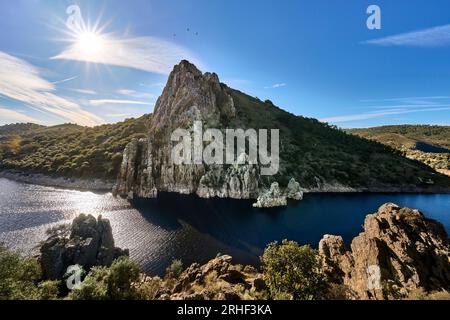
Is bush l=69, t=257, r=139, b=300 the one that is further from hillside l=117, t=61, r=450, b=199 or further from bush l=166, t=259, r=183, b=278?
hillside l=117, t=61, r=450, b=199

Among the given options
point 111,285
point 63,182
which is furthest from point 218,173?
point 111,285

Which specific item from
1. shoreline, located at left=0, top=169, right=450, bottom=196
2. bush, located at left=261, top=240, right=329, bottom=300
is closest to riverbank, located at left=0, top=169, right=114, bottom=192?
shoreline, located at left=0, top=169, right=450, bottom=196

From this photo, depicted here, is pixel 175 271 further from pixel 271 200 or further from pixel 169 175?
pixel 169 175

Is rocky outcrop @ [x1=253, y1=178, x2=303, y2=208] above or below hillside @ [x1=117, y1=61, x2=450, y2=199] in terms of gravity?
below

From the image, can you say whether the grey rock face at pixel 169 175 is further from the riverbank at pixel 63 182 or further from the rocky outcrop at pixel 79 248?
the rocky outcrop at pixel 79 248

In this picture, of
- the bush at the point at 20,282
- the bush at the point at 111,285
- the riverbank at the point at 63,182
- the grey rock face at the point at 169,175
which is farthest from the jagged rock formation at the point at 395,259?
the riverbank at the point at 63,182
